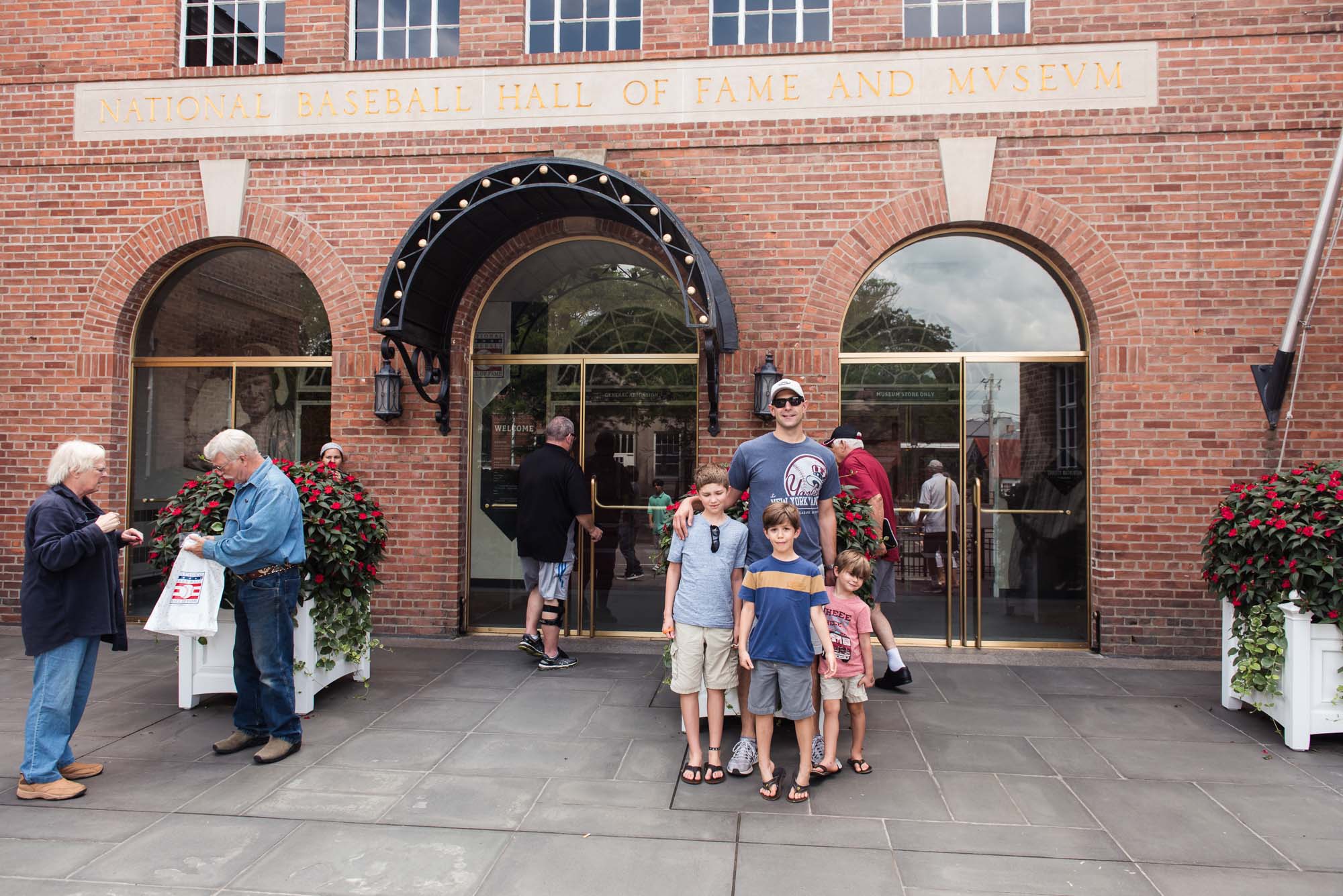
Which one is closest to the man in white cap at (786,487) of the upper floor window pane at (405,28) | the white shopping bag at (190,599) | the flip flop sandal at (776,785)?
the flip flop sandal at (776,785)

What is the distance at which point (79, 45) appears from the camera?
26.0 ft

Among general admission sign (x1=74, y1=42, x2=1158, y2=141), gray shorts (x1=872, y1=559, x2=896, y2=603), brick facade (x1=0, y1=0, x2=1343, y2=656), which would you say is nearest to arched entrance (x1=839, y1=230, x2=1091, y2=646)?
brick facade (x1=0, y1=0, x2=1343, y2=656)

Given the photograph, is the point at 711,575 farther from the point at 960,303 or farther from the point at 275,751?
the point at 960,303

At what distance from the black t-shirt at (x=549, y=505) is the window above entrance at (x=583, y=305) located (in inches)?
65.6

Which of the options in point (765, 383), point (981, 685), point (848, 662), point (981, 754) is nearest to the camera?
point (848, 662)

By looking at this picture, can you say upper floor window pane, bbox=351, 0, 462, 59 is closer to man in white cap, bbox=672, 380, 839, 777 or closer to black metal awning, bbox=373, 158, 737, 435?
black metal awning, bbox=373, 158, 737, 435

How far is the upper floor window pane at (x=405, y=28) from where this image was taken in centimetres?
779

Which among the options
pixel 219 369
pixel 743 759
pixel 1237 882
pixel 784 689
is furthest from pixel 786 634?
pixel 219 369

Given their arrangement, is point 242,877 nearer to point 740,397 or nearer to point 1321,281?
point 740,397

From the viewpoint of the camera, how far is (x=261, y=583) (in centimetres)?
462

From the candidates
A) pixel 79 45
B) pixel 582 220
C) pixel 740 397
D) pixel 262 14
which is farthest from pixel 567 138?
pixel 79 45

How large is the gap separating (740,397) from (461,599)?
3.21 metres

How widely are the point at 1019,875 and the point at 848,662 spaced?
4.25ft

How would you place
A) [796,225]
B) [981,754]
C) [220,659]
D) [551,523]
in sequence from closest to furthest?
[981,754] → [220,659] → [551,523] → [796,225]
